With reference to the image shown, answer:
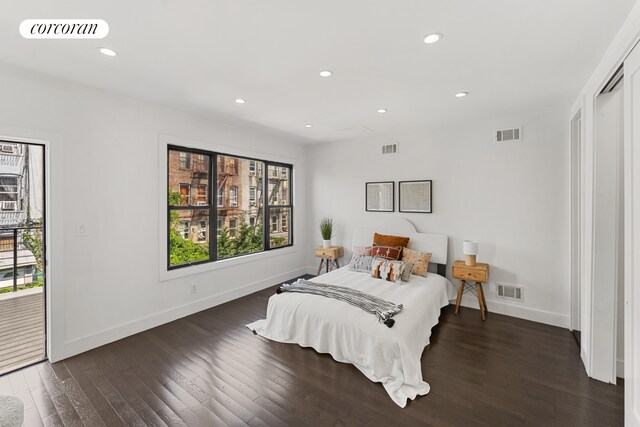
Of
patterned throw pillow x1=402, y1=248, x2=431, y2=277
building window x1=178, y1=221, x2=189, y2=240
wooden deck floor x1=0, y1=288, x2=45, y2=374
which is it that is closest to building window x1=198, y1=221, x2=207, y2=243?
building window x1=178, y1=221, x2=189, y2=240

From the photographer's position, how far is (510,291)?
3764 millimetres

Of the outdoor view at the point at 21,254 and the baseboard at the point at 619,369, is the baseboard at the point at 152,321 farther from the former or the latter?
the baseboard at the point at 619,369

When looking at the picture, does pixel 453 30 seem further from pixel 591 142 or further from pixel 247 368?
pixel 247 368

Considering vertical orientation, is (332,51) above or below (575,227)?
above

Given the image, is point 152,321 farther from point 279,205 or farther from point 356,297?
point 279,205

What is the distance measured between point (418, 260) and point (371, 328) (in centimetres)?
180

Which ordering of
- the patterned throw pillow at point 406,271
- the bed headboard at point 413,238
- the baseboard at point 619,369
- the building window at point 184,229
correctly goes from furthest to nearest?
the bed headboard at point 413,238 → the building window at point 184,229 → the patterned throw pillow at point 406,271 → the baseboard at point 619,369

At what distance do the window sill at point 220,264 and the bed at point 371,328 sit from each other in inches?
44.1

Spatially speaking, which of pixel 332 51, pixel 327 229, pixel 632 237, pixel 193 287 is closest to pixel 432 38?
pixel 332 51

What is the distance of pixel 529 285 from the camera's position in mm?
3656

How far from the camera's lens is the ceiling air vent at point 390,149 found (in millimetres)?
4688

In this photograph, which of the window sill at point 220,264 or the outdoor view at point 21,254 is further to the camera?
the window sill at point 220,264

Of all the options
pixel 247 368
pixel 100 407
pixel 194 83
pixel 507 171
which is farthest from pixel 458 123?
pixel 100 407

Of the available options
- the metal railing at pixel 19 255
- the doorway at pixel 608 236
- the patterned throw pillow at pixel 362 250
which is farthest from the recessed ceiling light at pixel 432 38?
the metal railing at pixel 19 255
